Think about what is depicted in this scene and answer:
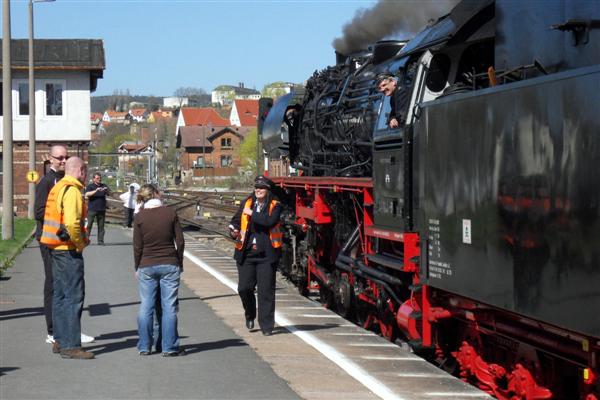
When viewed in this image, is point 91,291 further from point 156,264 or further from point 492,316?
point 492,316

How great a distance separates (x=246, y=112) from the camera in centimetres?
18075

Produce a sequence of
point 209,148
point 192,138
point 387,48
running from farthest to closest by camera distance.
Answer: point 209,148 → point 192,138 → point 387,48

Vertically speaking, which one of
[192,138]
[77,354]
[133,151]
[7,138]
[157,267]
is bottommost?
[77,354]

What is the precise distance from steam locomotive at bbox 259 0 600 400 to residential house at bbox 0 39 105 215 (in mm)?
34305

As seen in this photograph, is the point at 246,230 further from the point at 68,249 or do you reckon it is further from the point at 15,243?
the point at 15,243

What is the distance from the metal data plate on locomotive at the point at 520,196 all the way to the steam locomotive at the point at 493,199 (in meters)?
0.01

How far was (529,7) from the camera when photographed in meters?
8.11

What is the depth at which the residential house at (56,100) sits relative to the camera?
45.9 metres

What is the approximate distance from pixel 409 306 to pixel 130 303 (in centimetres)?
578

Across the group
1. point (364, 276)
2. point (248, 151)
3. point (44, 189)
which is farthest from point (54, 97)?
point (248, 151)

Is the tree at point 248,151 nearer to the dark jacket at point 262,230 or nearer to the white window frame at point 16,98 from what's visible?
the white window frame at point 16,98

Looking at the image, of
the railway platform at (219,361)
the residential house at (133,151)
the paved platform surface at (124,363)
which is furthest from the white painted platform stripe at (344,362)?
the residential house at (133,151)

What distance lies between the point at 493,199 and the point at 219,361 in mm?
3509

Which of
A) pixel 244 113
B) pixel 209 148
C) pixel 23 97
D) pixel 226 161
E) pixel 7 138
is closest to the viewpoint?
pixel 7 138
